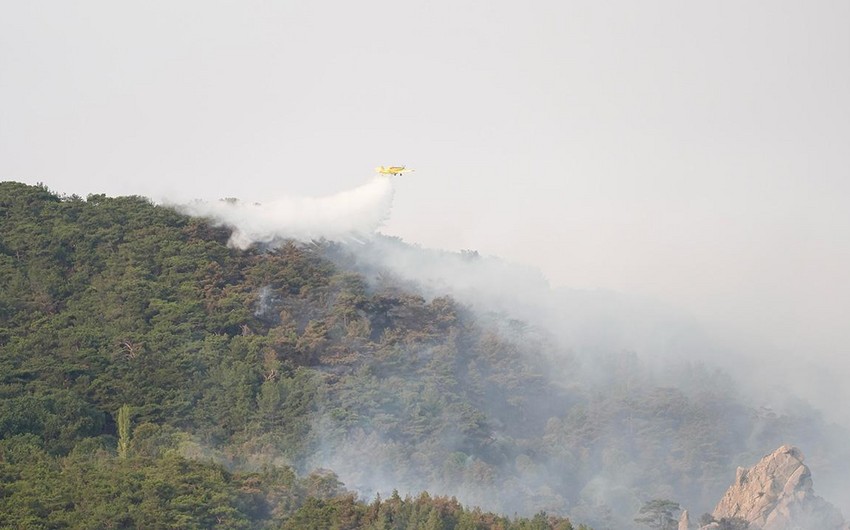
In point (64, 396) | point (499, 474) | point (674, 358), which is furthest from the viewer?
point (674, 358)

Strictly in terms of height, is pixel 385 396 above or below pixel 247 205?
below

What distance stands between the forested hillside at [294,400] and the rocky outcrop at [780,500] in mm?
8770

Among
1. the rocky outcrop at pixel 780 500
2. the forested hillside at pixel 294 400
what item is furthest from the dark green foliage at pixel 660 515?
the rocky outcrop at pixel 780 500

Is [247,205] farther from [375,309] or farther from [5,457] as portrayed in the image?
[5,457]

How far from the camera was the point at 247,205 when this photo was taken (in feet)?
360

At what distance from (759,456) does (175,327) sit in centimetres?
2924

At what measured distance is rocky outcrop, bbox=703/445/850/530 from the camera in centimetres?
8425

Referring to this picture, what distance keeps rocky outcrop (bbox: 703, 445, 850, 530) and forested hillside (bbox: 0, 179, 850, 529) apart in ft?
28.8

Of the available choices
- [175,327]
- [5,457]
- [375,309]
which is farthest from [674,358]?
[5,457]

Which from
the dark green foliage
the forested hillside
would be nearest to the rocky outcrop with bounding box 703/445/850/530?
the dark green foliage

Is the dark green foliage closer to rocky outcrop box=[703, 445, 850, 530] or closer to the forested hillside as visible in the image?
the forested hillside

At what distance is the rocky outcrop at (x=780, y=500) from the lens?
84.2 meters

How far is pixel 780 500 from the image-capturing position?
8481 cm

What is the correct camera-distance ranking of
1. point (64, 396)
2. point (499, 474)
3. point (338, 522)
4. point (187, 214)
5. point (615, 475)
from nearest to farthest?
point (338, 522) < point (64, 396) < point (499, 474) < point (615, 475) < point (187, 214)
